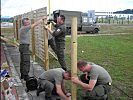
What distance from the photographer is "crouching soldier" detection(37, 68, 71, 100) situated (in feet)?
22.4

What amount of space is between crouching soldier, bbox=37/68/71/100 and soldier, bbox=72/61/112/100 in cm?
47

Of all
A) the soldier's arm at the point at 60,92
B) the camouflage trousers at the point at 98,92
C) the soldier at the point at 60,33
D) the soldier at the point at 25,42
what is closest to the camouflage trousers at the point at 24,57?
the soldier at the point at 25,42

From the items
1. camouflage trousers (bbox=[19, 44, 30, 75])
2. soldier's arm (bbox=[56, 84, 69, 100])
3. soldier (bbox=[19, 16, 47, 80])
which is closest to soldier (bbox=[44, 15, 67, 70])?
soldier (bbox=[19, 16, 47, 80])

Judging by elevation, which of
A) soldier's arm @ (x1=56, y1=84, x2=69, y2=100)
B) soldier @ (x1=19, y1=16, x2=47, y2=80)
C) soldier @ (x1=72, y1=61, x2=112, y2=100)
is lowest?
soldier's arm @ (x1=56, y1=84, x2=69, y2=100)

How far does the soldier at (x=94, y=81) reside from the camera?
20.7ft

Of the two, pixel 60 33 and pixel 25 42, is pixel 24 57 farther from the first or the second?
pixel 60 33

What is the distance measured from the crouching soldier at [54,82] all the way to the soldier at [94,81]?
47cm

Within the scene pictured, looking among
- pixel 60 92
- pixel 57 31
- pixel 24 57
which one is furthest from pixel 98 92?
pixel 57 31

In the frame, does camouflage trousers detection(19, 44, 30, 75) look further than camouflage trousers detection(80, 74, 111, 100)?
Yes

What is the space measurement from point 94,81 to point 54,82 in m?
1.09

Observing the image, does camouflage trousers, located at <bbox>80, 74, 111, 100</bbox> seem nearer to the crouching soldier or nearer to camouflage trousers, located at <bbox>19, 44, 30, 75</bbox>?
the crouching soldier

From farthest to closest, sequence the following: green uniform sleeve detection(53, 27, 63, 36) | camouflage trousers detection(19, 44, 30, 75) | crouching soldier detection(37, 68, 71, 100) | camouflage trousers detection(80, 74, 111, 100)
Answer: green uniform sleeve detection(53, 27, 63, 36)
camouflage trousers detection(19, 44, 30, 75)
crouching soldier detection(37, 68, 71, 100)
camouflage trousers detection(80, 74, 111, 100)

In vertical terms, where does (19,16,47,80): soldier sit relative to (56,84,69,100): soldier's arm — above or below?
above

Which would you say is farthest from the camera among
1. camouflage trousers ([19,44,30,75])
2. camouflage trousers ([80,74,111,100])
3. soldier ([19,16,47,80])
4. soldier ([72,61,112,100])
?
camouflage trousers ([19,44,30,75])
